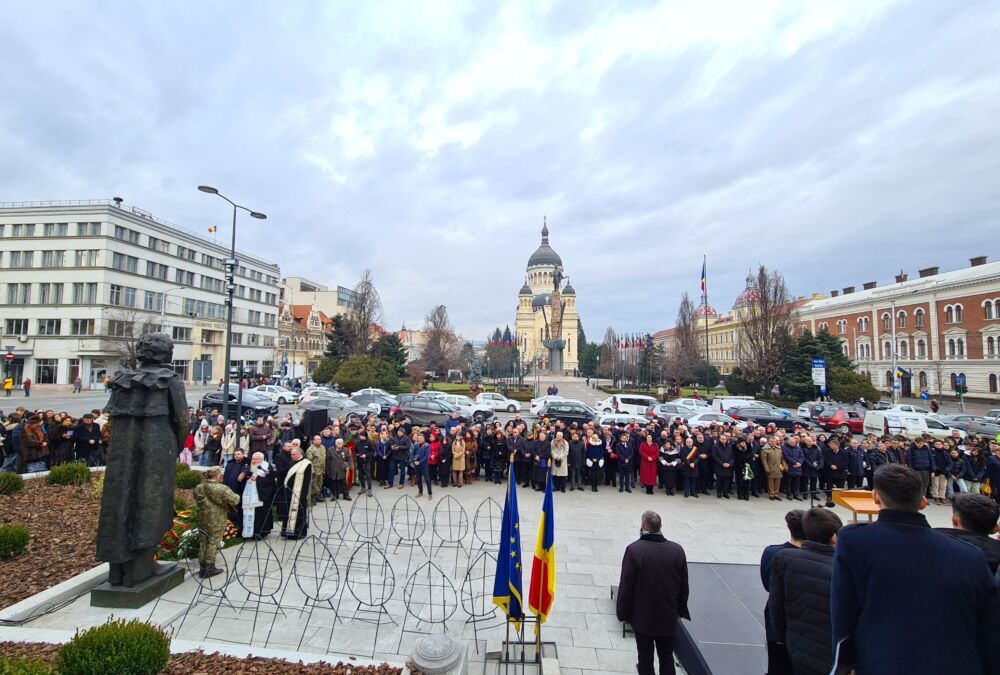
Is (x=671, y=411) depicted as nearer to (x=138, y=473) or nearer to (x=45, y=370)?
(x=138, y=473)

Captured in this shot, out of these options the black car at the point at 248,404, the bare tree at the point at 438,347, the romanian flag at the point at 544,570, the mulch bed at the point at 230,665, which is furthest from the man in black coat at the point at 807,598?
the bare tree at the point at 438,347

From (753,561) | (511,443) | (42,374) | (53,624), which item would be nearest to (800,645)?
(753,561)

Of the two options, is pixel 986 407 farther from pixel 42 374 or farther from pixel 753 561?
pixel 42 374

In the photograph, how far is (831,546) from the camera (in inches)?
149

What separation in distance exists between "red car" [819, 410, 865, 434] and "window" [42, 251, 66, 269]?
2575 inches

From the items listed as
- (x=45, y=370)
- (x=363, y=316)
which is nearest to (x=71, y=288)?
(x=45, y=370)

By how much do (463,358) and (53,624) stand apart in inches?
2934

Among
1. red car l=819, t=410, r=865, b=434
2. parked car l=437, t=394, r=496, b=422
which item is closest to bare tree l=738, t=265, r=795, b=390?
red car l=819, t=410, r=865, b=434

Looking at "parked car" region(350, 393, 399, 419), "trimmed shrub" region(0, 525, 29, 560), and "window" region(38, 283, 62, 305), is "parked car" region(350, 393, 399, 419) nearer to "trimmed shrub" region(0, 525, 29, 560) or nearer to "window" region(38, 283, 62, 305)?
"trimmed shrub" region(0, 525, 29, 560)

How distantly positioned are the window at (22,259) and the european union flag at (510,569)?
62834 mm

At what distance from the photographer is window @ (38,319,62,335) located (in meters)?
45.8

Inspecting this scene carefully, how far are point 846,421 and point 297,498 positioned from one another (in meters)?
28.4

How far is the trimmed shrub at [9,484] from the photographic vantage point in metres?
9.01

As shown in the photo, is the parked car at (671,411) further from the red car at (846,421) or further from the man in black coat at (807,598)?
the man in black coat at (807,598)
